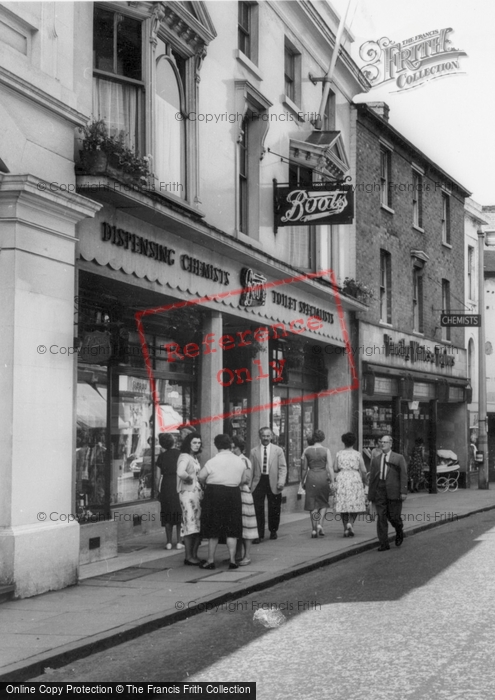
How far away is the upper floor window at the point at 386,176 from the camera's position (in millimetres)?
27812

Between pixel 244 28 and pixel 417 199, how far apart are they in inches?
511

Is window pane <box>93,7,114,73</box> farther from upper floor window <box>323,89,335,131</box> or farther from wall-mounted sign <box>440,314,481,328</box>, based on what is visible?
wall-mounted sign <box>440,314,481,328</box>

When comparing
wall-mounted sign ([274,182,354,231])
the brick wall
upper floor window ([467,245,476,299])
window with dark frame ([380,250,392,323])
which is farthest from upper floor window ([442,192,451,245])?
wall-mounted sign ([274,182,354,231])

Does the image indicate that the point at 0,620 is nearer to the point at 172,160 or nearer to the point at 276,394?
the point at 172,160

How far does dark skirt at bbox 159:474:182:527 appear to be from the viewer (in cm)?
1413

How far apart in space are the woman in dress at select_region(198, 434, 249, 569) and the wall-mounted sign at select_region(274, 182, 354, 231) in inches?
309

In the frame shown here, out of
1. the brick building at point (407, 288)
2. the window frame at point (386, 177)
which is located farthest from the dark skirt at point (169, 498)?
the window frame at point (386, 177)

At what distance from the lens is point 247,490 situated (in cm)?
1278

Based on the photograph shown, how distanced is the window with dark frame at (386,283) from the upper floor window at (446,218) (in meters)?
5.86

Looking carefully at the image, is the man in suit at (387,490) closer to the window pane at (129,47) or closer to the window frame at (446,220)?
the window pane at (129,47)

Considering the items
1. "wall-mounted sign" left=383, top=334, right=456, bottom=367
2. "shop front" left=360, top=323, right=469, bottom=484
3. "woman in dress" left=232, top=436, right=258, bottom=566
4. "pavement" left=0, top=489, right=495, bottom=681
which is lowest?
"pavement" left=0, top=489, right=495, bottom=681

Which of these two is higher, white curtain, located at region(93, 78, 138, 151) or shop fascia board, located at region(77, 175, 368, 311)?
white curtain, located at region(93, 78, 138, 151)

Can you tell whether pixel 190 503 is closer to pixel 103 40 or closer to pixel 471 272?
pixel 103 40

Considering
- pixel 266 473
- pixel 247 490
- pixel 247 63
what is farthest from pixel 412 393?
pixel 247 490
